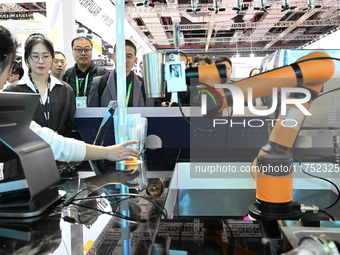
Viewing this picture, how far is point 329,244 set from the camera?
36cm

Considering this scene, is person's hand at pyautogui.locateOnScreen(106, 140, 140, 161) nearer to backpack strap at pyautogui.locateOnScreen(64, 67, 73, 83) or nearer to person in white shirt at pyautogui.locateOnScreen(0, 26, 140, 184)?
person in white shirt at pyautogui.locateOnScreen(0, 26, 140, 184)

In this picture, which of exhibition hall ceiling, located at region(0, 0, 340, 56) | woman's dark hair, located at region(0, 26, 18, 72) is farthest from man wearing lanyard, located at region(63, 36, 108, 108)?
exhibition hall ceiling, located at region(0, 0, 340, 56)

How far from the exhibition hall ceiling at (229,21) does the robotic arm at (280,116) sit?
4752 millimetres

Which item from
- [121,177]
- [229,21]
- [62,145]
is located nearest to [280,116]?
[121,177]

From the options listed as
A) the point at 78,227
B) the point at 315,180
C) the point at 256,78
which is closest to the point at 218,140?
the point at 315,180

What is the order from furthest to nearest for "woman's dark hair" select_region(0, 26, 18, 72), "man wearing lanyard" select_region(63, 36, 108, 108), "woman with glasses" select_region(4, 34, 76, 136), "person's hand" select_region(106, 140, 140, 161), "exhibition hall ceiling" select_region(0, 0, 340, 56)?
"exhibition hall ceiling" select_region(0, 0, 340, 56)
"man wearing lanyard" select_region(63, 36, 108, 108)
"woman with glasses" select_region(4, 34, 76, 136)
"person's hand" select_region(106, 140, 140, 161)
"woman's dark hair" select_region(0, 26, 18, 72)

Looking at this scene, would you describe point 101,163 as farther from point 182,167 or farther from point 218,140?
point 218,140

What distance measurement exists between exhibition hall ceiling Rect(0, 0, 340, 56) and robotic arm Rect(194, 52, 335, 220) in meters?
4.75

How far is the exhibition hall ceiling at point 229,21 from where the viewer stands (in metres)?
7.25

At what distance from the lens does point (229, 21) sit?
948cm

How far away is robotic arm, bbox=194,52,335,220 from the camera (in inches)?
26.2

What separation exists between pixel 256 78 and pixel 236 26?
33.4ft

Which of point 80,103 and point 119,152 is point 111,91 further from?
point 119,152

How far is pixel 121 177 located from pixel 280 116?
585mm
